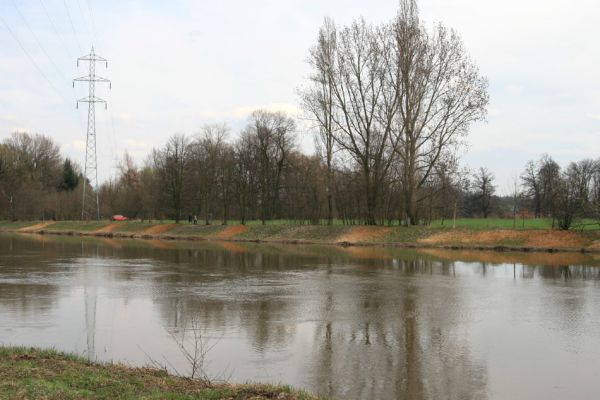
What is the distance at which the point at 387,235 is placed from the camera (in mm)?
43500

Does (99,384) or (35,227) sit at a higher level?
(35,227)

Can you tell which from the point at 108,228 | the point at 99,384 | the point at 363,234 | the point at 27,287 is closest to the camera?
the point at 99,384

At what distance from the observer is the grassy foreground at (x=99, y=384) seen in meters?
6.77

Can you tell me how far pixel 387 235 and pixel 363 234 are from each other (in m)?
2.20

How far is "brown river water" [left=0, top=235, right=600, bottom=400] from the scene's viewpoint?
873 centimetres

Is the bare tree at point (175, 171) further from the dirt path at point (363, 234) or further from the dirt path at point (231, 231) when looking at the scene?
the dirt path at point (363, 234)

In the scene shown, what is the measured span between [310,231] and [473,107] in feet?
55.8

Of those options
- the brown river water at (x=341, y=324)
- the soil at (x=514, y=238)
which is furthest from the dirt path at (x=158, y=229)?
the brown river water at (x=341, y=324)

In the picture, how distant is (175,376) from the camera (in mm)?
8180

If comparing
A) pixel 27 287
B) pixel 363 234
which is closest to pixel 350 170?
pixel 363 234

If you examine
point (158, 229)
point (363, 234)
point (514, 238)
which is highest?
point (158, 229)

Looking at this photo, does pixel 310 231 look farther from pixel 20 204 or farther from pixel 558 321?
pixel 20 204

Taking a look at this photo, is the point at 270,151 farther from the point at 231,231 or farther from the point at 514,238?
the point at 514,238

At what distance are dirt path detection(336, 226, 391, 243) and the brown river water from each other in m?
18.8
